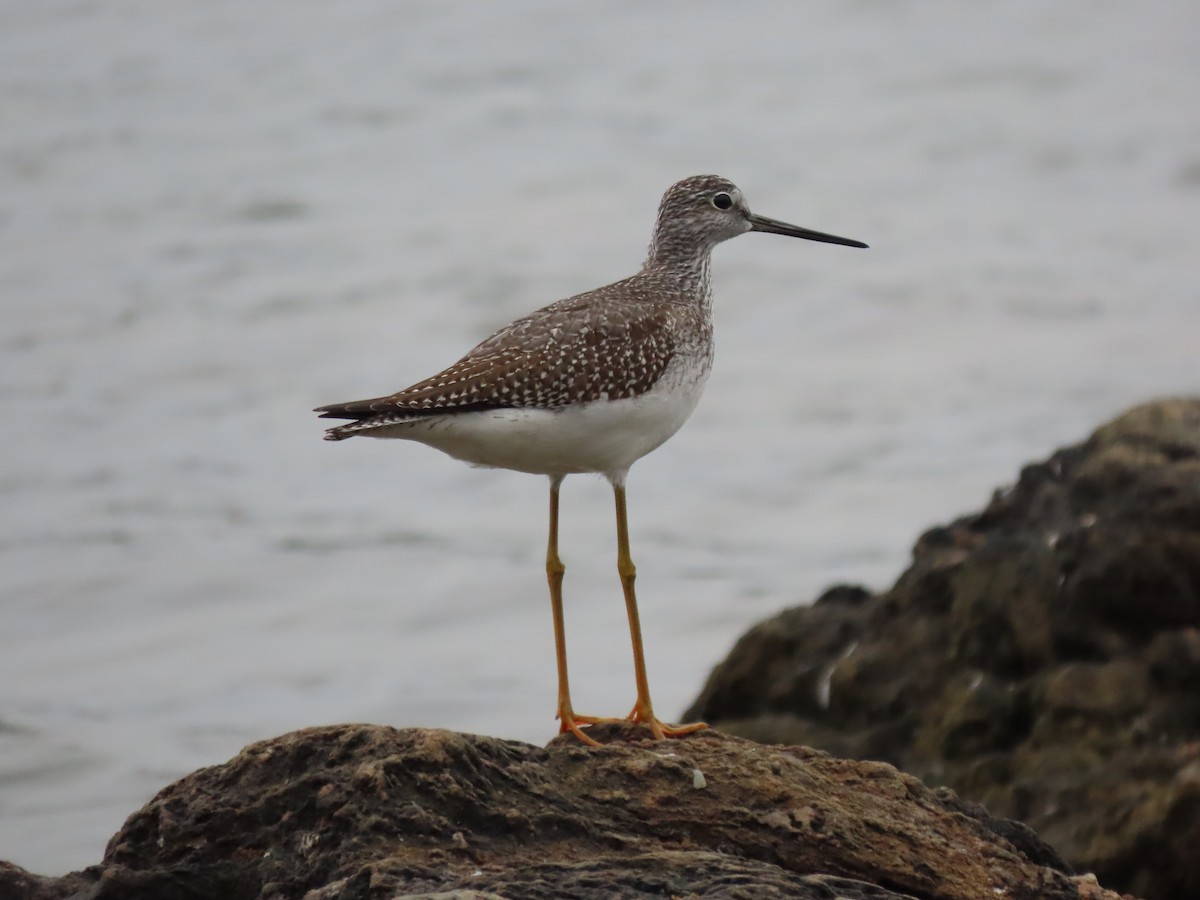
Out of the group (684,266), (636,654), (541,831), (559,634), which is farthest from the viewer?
(684,266)

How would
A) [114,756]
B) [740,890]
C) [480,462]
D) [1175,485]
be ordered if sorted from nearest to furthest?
[740,890] < [480,462] < [1175,485] < [114,756]

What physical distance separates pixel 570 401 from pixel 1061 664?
3761mm

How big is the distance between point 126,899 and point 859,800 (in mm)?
3050

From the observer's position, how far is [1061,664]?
10.8 metres

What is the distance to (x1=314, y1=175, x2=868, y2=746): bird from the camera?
894 centimetres

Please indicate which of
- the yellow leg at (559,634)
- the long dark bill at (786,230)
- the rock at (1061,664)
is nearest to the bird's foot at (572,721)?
the yellow leg at (559,634)

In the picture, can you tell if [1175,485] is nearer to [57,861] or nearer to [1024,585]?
[1024,585]

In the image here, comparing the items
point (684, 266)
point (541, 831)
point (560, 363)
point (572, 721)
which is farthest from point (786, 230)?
point (541, 831)

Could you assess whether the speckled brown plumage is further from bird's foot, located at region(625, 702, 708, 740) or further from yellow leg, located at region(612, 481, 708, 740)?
bird's foot, located at region(625, 702, 708, 740)

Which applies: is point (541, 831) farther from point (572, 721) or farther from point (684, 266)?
point (684, 266)

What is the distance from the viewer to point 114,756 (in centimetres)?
1622

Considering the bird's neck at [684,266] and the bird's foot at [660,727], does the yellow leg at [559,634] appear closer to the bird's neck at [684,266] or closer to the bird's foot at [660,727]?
the bird's foot at [660,727]

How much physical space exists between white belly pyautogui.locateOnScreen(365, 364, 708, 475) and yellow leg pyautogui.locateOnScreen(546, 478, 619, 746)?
380mm

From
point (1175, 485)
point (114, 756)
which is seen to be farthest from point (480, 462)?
point (114, 756)
